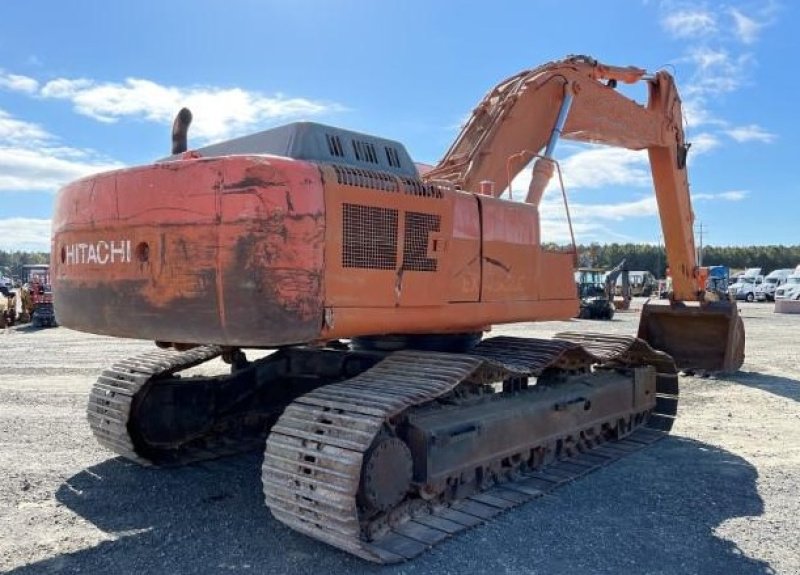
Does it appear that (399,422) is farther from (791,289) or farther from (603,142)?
(791,289)

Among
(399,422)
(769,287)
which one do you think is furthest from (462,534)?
(769,287)

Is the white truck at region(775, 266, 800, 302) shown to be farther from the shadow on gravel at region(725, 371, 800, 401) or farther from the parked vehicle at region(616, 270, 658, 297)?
the shadow on gravel at region(725, 371, 800, 401)

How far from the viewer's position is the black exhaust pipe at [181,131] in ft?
19.8

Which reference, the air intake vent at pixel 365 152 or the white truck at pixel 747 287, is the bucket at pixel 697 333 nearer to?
the air intake vent at pixel 365 152

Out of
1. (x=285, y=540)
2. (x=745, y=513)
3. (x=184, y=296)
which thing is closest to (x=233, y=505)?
(x=285, y=540)

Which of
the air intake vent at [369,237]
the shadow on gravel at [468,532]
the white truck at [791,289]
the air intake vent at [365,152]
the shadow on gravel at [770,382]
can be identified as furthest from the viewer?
the white truck at [791,289]

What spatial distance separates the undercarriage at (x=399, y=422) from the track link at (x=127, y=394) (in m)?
0.02

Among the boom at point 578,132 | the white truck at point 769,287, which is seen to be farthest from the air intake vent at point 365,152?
the white truck at point 769,287

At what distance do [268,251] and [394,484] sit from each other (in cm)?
172

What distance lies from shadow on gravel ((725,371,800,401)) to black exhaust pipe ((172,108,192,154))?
8.89 meters

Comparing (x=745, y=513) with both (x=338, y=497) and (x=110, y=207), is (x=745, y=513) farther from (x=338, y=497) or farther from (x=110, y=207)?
(x=110, y=207)

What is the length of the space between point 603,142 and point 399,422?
6.40m

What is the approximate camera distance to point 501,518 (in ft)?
17.2

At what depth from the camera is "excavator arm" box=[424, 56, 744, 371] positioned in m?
7.57
